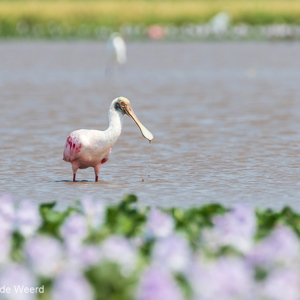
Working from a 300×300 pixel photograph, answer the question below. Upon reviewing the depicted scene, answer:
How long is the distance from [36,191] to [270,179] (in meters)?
2.29

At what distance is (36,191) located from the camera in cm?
975

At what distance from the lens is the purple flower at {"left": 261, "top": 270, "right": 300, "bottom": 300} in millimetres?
4668

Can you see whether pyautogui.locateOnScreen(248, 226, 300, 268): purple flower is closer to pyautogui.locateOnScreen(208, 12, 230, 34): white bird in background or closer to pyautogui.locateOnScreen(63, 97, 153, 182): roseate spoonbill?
pyautogui.locateOnScreen(63, 97, 153, 182): roseate spoonbill

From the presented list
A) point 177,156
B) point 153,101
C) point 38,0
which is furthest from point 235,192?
point 38,0

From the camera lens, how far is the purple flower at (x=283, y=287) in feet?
15.3

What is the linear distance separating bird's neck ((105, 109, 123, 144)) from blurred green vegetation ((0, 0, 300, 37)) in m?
41.5

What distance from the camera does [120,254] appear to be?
5332mm

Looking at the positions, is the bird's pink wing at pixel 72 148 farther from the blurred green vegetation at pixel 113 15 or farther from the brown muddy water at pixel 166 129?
the blurred green vegetation at pixel 113 15

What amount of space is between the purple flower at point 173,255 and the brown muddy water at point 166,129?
3455mm

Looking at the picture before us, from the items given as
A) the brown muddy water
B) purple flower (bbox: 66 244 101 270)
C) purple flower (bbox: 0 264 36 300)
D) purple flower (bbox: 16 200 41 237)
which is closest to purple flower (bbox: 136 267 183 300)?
purple flower (bbox: 0 264 36 300)

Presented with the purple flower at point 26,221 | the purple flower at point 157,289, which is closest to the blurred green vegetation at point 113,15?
the purple flower at point 26,221

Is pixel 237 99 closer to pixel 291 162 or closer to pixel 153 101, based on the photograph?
pixel 153 101

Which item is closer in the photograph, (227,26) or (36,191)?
(36,191)

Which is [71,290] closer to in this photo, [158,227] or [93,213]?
[158,227]
